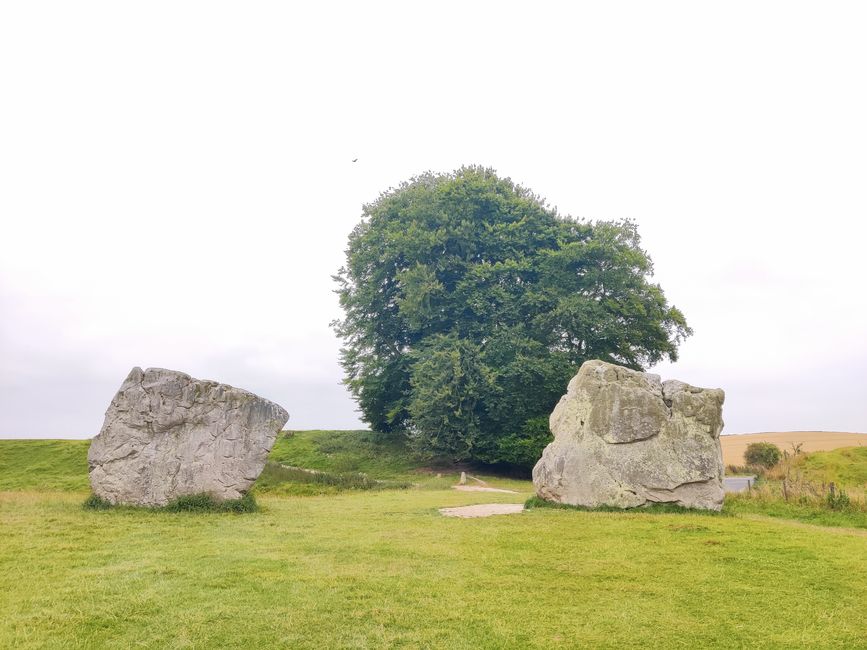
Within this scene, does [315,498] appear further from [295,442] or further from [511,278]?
[295,442]

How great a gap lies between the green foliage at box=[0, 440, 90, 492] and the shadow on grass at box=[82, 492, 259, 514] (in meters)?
12.0

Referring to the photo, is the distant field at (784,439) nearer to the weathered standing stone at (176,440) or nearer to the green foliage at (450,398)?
the green foliage at (450,398)

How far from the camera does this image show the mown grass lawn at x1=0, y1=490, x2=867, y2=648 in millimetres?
6824

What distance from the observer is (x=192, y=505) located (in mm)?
15125

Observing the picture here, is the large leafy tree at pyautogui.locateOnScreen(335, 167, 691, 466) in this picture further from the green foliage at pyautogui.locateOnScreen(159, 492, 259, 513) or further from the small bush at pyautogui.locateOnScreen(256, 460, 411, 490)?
the green foliage at pyautogui.locateOnScreen(159, 492, 259, 513)

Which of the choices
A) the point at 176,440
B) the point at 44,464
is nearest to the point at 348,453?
the point at 44,464

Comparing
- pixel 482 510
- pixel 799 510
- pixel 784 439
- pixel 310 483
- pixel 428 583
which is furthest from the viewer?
pixel 784 439

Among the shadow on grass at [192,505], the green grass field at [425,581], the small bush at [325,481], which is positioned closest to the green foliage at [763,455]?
the small bush at [325,481]

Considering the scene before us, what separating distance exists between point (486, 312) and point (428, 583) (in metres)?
23.5

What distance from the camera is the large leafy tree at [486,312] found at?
29.9 metres

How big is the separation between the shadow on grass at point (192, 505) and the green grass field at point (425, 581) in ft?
1.55

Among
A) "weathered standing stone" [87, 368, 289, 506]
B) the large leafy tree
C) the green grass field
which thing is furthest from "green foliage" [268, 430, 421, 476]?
the green grass field

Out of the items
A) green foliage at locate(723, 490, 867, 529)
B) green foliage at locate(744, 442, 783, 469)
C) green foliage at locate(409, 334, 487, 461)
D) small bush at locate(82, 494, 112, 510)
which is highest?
green foliage at locate(409, 334, 487, 461)

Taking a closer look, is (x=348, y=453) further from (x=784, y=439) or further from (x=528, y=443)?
(x=784, y=439)
